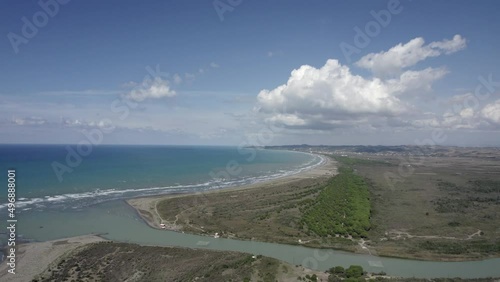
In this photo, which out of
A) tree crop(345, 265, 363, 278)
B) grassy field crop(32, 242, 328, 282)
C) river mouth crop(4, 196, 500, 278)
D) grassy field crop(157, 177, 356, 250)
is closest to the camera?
tree crop(345, 265, 363, 278)

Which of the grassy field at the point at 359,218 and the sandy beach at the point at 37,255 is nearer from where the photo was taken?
the sandy beach at the point at 37,255

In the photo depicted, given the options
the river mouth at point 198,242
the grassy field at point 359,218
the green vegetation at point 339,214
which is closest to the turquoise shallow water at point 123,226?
the river mouth at point 198,242

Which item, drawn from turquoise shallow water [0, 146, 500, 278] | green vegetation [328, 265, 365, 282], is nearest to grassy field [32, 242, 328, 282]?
green vegetation [328, 265, 365, 282]

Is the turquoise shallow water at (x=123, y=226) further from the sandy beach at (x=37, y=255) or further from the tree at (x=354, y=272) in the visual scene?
the tree at (x=354, y=272)

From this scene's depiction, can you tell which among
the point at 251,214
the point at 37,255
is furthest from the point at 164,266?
the point at 251,214

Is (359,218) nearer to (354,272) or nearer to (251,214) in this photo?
(251,214)

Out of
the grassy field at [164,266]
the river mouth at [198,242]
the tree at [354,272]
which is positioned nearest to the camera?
the tree at [354,272]

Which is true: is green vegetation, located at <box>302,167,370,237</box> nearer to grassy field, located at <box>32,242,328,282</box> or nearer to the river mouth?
the river mouth
